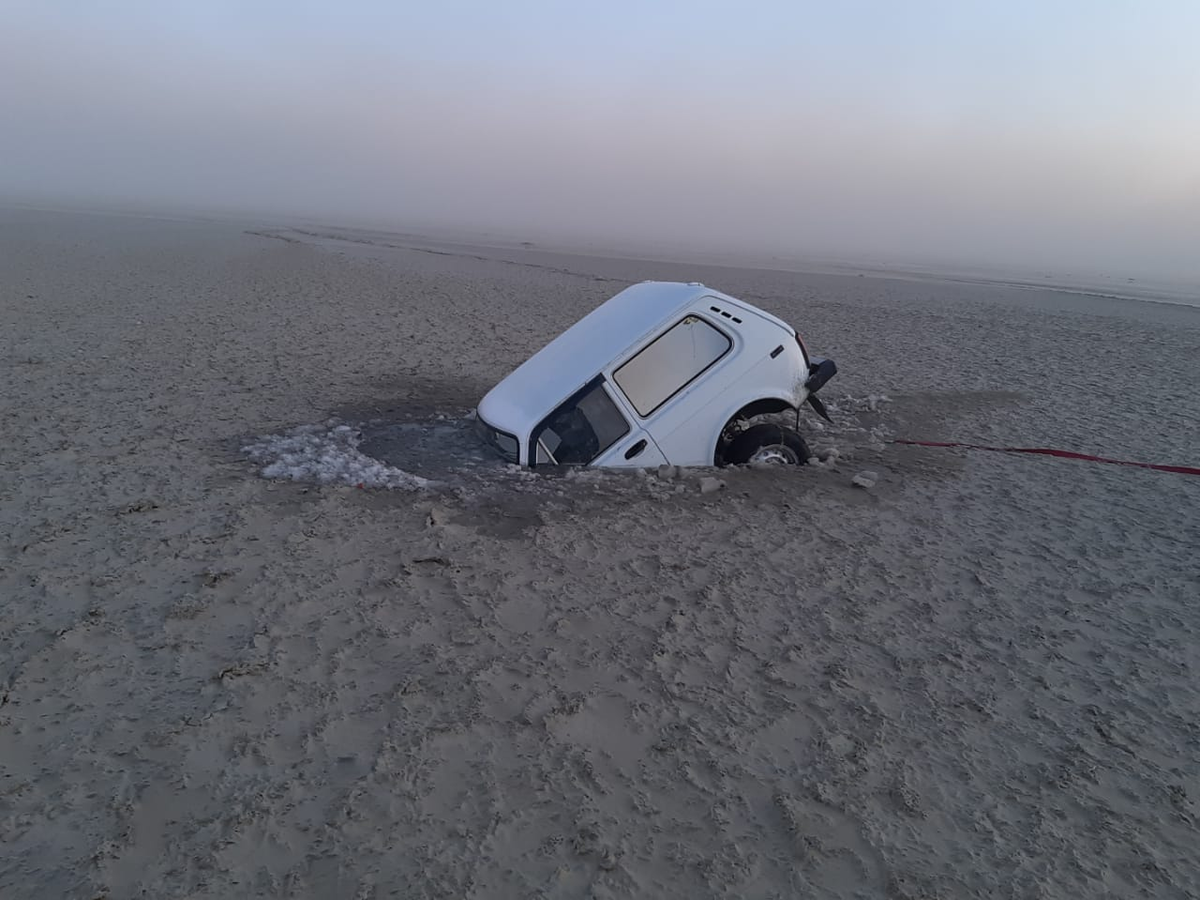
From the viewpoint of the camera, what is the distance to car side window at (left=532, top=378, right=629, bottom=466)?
6.62 meters

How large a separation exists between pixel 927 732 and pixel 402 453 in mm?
5295

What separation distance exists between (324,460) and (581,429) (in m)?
2.40

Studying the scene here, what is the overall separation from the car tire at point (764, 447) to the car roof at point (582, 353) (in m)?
0.99

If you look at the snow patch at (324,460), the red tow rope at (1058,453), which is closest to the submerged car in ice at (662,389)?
the snow patch at (324,460)

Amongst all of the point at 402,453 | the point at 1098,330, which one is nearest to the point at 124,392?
the point at 402,453

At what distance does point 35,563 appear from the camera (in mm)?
4902

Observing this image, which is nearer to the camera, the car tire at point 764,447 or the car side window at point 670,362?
the car side window at point 670,362

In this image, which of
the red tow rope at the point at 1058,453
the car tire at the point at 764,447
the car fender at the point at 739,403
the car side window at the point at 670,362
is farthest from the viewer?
the red tow rope at the point at 1058,453

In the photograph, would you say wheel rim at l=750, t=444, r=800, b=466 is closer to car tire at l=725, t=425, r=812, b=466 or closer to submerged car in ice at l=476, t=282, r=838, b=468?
car tire at l=725, t=425, r=812, b=466

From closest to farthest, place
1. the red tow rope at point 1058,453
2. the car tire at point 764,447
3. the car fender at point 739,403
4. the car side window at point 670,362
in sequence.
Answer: the car side window at point 670,362, the car fender at point 739,403, the car tire at point 764,447, the red tow rope at point 1058,453

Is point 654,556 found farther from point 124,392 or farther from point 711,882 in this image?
point 124,392

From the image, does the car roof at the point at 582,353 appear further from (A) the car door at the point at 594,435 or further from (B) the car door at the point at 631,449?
(B) the car door at the point at 631,449

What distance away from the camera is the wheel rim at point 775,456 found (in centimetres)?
714

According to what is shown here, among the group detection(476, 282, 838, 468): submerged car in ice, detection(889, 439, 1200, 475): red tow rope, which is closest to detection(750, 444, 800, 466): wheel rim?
detection(476, 282, 838, 468): submerged car in ice
